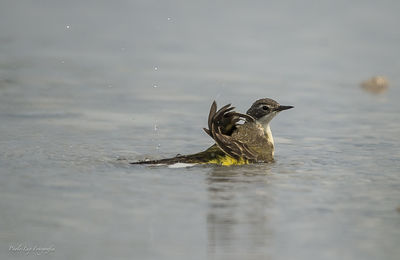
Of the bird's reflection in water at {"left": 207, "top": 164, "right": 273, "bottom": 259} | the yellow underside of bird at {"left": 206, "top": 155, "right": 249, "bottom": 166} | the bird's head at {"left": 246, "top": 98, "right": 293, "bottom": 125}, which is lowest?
the bird's reflection in water at {"left": 207, "top": 164, "right": 273, "bottom": 259}

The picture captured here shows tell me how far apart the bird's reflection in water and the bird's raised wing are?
0.34 metres

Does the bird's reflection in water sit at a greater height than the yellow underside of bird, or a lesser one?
lesser

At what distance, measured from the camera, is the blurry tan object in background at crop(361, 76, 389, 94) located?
20906mm

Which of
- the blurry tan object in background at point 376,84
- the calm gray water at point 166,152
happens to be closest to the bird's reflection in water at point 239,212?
the calm gray water at point 166,152

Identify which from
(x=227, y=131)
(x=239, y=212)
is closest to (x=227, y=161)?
(x=227, y=131)

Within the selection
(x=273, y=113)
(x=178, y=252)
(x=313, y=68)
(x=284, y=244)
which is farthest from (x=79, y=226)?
(x=313, y=68)

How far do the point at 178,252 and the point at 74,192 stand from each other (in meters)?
2.84

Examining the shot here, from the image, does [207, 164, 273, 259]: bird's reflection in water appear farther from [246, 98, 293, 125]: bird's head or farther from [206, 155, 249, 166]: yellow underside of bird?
[246, 98, 293, 125]: bird's head

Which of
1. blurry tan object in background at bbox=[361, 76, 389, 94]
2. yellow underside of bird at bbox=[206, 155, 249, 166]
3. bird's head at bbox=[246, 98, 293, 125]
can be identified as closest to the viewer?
yellow underside of bird at bbox=[206, 155, 249, 166]

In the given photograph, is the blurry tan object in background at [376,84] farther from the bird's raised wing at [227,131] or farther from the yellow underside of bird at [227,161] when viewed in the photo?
the yellow underside of bird at [227,161]

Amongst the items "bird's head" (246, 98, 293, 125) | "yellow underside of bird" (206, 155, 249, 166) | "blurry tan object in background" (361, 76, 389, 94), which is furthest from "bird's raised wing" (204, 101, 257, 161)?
"blurry tan object in background" (361, 76, 389, 94)

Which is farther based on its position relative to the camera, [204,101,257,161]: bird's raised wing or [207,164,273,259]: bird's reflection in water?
[204,101,257,161]: bird's raised wing

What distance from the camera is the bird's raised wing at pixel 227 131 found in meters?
13.8

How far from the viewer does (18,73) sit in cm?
2028
